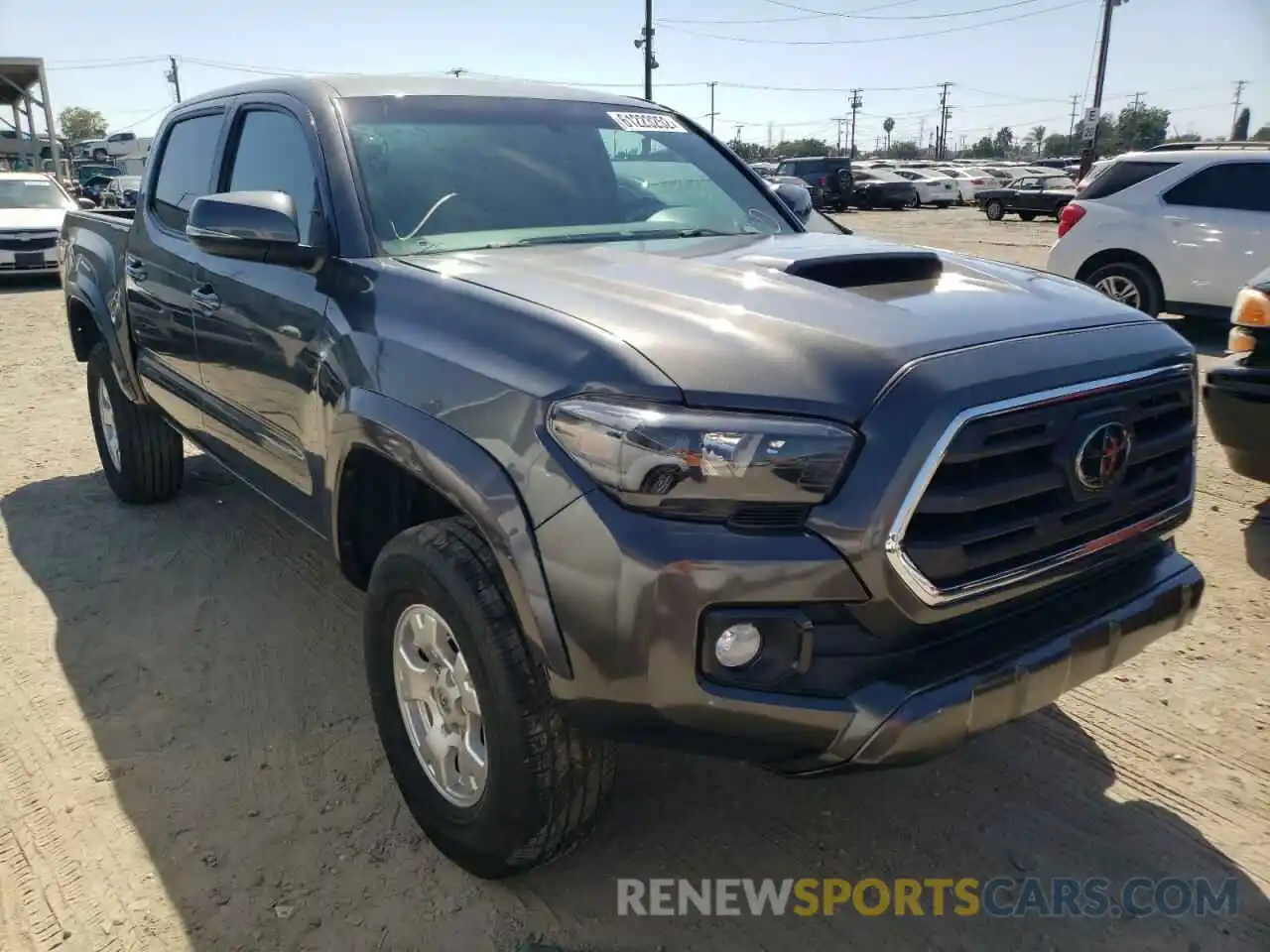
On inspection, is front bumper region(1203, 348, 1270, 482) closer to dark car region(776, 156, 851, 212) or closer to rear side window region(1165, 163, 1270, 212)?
rear side window region(1165, 163, 1270, 212)

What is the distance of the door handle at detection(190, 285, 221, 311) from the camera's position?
3510 mm

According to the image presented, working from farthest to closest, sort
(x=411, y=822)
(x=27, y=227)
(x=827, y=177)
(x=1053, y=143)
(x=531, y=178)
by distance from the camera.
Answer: (x=1053, y=143) → (x=827, y=177) → (x=27, y=227) → (x=531, y=178) → (x=411, y=822)

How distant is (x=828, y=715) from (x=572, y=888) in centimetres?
99

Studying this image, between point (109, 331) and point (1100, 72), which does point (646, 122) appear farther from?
point (1100, 72)

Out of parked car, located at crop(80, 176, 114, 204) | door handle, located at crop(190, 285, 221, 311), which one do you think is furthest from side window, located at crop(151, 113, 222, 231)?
parked car, located at crop(80, 176, 114, 204)

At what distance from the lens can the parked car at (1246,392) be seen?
420cm

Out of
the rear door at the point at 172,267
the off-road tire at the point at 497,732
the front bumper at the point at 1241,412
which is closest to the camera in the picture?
the off-road tire at the point at 497,732

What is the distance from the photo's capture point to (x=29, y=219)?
1452 centimetres

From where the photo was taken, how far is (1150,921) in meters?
2.36

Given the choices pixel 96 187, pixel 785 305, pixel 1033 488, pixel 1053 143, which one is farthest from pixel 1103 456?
pixel 1053 143

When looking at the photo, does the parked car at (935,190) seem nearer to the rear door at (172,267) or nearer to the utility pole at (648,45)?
the utility pole at (648,45)

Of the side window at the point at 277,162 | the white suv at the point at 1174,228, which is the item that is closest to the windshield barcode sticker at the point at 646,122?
the side window at the point at 277,162

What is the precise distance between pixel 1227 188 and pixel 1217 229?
1.35 ft

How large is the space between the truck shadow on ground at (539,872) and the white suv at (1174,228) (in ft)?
23.9
